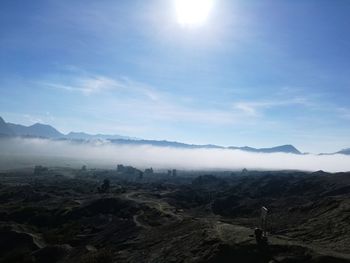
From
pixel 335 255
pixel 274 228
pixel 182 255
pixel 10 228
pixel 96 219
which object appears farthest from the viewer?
pixel 96 219

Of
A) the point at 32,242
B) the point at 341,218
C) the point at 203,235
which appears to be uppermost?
the point at 341,218

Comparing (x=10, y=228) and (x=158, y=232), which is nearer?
(x=158, y=232)

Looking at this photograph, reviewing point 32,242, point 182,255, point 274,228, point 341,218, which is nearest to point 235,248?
point 182,255

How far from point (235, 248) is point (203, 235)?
705cm

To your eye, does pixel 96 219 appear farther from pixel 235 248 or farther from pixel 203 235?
pixel 235 248

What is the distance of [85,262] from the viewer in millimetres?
36000

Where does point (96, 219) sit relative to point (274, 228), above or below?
below

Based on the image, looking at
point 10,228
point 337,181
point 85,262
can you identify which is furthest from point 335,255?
point 337,181

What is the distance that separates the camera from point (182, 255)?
33.5 meters

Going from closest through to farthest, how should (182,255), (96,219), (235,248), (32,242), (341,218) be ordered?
(235,248) → (182,255) → (341,218) → (32,242) → (96,219)

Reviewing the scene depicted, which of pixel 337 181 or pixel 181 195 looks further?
pixel 181 195

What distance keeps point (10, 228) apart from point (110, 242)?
93.3ft

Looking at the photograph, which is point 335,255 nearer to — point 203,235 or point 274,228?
point 203,235

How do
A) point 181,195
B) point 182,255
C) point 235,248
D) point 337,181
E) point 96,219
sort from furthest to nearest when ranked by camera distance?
point 181,195, point 337,181, point 96,219, point 182,255, point 235,248
